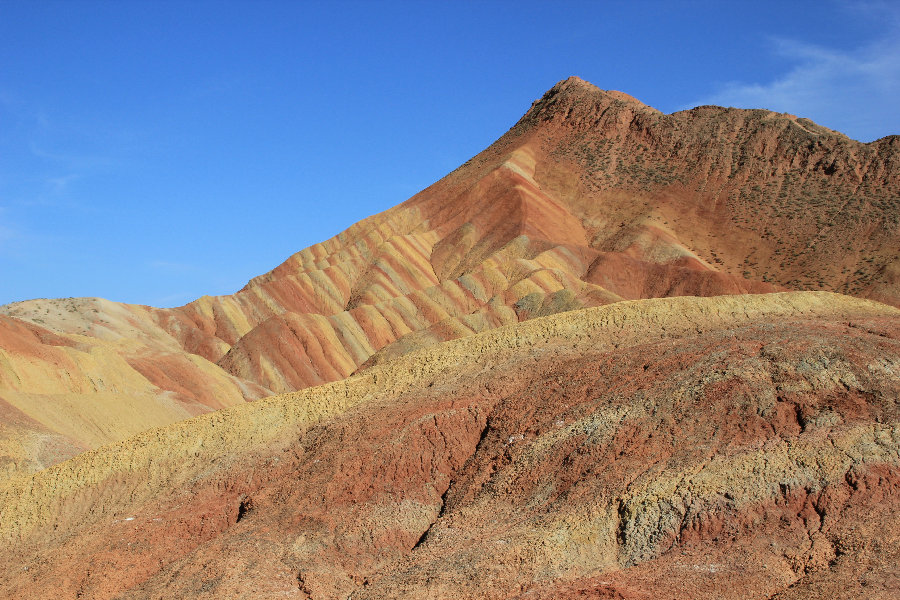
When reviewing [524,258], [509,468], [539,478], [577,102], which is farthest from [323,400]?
[577,102]

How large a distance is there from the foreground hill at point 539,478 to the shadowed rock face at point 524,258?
1803 cm

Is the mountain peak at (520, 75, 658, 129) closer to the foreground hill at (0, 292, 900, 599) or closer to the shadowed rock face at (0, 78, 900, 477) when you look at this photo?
the shadowed rock face at (0, 78, 900, 477)

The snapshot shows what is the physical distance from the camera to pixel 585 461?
748 inches

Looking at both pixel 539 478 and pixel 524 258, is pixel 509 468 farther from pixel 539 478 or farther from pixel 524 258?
pixel 524 258

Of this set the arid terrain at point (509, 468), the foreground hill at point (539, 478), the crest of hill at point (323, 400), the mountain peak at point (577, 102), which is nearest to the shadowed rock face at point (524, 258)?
the mountain peak at point (577, 102)

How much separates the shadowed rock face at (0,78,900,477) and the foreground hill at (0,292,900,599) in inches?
710

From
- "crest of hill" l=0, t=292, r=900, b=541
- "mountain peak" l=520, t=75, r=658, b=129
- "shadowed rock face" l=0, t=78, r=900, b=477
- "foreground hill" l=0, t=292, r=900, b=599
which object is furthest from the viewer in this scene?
"mountain peak" l=520, t=75, r=658, b=129

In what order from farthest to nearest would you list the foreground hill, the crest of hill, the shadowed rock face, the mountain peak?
the mountain peak → the shadowed rock face → the crest of hill → the foreground hill

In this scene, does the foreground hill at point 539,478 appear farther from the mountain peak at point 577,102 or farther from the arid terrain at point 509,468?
the mountain peak at point 577,102

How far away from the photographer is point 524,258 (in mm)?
75188

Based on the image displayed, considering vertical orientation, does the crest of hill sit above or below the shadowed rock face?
below

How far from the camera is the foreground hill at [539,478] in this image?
16.1 meters

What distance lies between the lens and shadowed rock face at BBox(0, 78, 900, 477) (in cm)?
5216

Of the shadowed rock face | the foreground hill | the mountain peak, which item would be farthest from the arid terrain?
the mountain peak
